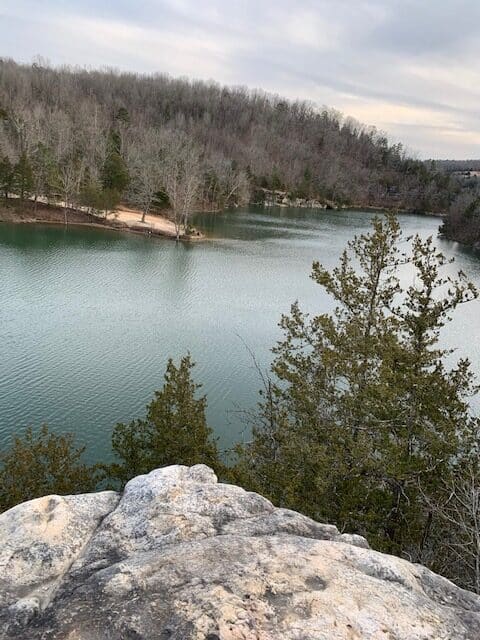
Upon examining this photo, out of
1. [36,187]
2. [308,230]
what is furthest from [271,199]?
[36,187]

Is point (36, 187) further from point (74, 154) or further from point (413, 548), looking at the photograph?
point (413, 548)

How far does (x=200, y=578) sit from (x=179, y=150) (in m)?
80.3

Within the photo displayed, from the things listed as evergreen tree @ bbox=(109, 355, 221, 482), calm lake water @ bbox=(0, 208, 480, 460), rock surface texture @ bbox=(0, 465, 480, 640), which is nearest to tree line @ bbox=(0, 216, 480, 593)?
evergreen tree @ bbox=(109, 355, 221, 482)

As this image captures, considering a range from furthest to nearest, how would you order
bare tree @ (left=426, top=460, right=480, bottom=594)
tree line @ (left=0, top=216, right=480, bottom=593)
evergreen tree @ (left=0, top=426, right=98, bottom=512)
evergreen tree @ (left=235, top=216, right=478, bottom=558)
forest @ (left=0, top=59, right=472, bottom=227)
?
forest @ (left=0, top=59, right=472, bottom=227)
evergreen tree @ (left=0, top=426, right=98, bottom=512)
evergreen tree @ (left=235, top=216, right=478, bottom=558)
tree line @ (left=0, top=216, right=480, bottom=593)
bare tree @ (left=426, top=460, right=480, bottom=594)

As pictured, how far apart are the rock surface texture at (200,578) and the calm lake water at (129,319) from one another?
10209 mm

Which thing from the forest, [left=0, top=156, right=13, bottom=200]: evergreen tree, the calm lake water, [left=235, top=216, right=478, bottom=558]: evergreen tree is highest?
the forest

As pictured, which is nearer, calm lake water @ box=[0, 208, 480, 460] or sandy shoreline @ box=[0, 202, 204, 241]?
calm lake water @ box=[0, 208, 480, 460]

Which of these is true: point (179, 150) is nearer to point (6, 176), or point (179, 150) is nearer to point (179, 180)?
point (179, 180)

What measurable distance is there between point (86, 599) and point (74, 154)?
244 feet

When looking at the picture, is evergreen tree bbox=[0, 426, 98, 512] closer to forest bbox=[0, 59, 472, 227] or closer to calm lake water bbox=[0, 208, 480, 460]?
calm lake water bbox=[0, 208, 480, 460]

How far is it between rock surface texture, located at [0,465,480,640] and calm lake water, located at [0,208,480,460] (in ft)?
33.5

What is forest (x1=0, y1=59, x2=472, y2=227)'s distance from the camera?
2370 inches

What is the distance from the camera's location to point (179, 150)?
3093 inches

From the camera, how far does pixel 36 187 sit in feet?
187
